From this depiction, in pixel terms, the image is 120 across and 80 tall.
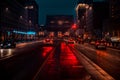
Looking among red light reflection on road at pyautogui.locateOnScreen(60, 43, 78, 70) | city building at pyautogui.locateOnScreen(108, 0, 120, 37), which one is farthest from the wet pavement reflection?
city building at pyautogui.locateOnScreen(108, 0, 120, 37)

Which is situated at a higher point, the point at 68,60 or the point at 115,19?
the point at 115,19

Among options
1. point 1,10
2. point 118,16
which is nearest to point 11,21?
point 1,10

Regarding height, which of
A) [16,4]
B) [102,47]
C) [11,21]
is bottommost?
[102,47]

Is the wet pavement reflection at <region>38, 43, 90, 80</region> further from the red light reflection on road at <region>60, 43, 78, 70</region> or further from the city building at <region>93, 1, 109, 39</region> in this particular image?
the city building at <region>93, 1, 109, 39</region>

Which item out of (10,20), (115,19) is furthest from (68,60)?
(10,20)

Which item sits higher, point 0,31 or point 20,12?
point 20,12

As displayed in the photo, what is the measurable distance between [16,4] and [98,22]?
45.4 m

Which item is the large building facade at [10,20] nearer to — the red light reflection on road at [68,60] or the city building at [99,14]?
the city building at [99,14]

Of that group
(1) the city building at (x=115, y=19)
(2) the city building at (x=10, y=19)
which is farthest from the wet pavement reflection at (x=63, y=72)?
(1) the city building at (x=115, y=19)

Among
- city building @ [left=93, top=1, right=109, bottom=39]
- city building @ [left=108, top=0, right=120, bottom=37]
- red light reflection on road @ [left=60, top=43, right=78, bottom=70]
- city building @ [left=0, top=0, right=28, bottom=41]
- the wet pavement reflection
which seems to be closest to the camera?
the wet pavement reflection

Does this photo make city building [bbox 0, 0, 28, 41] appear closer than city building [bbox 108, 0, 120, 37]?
Yes

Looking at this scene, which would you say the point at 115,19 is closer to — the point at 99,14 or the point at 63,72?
the point at 99,14

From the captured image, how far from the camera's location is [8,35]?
121 meters

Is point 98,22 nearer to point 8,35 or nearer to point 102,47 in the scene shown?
point 8,35
